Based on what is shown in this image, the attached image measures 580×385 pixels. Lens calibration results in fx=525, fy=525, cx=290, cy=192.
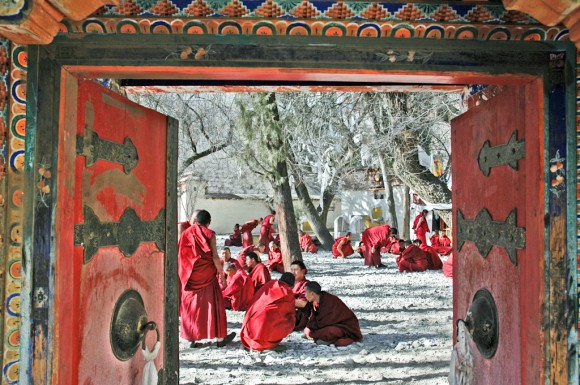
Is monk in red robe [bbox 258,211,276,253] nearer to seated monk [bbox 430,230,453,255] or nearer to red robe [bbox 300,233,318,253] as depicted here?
→ red robe [bbox 300,233,318,253]

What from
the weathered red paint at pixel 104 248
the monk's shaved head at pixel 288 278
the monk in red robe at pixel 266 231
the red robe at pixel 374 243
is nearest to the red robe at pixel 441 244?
the red robe at pixel 374 243

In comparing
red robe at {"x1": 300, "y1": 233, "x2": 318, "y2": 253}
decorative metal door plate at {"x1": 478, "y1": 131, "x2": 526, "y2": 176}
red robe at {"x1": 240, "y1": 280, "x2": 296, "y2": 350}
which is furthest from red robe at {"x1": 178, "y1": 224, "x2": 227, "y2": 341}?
red robe at {"x1": 300, "y1": 233, "x2": 318, "y2": 253}

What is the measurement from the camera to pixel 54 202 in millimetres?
2258

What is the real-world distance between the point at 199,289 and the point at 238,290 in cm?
217

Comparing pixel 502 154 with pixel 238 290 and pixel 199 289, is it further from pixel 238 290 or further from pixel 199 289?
pixel 238 290

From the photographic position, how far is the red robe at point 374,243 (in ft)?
43.0

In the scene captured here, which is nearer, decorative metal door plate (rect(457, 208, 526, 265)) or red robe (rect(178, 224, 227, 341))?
decorative metal door plate (rect(457, 208, 526, 265))

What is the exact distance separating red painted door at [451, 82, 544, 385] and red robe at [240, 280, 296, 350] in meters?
2.49

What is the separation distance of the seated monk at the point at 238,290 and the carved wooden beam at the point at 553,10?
6.37 m

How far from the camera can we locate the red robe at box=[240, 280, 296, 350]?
5.69 meters

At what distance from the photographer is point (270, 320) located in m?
5.69

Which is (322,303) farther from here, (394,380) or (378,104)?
(378,104)

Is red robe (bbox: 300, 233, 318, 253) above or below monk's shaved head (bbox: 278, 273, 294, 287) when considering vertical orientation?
below

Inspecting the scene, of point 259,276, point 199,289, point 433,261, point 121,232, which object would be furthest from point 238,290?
point 433,261
